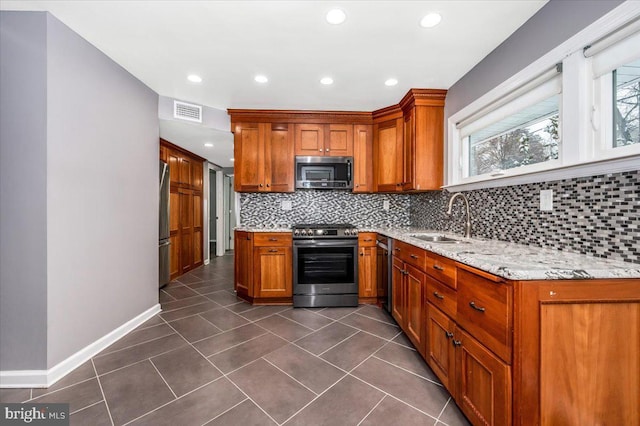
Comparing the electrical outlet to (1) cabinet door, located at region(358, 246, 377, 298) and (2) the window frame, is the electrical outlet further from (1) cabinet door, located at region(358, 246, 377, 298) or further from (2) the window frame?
(1) cabinet door, located at region(358, 246, 377, 298)

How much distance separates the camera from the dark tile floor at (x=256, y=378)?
4.67 feet

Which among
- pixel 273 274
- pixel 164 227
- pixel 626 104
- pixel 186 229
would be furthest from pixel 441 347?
pixel 186 229

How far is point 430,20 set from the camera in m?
1.73

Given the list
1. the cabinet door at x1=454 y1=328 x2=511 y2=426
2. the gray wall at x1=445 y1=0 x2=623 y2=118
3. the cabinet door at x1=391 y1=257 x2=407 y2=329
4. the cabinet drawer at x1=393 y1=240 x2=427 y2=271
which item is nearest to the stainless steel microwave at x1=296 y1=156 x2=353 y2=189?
the cabinet drawer at x1=393 y1=240 x2=427 y2=271

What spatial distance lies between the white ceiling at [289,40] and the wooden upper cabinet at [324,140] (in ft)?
1.86

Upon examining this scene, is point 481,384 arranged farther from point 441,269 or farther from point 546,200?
point 546,200

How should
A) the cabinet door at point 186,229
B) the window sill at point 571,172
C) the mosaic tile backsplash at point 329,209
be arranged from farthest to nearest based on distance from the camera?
1. the cabinet door at point 186,229
2. the mosaic tile backsplash at point 329,209
3. the window sill at point 571,172

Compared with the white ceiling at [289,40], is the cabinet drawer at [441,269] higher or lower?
lower

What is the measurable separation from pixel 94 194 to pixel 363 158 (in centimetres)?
282

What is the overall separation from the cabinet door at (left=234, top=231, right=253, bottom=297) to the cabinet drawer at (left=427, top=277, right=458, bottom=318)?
2.09 meters

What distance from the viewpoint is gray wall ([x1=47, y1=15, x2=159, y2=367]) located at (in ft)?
5.75

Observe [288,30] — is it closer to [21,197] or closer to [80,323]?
[21,197]

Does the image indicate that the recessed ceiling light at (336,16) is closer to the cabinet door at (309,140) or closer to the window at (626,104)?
the window at (626,104)

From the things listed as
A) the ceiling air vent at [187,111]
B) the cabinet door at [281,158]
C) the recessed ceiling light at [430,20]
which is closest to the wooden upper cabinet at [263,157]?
the cabinet door at [281,158]
